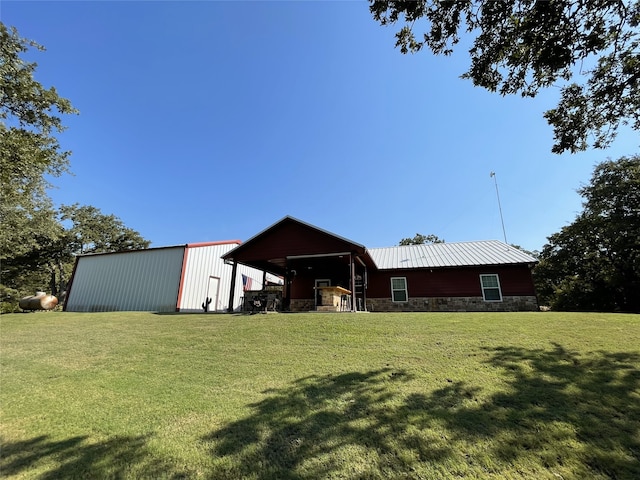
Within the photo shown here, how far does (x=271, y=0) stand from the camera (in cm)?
839

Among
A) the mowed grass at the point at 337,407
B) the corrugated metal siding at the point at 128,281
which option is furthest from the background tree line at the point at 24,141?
the mowed grass at the point at 337,407

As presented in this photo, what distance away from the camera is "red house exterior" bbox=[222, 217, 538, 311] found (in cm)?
1420

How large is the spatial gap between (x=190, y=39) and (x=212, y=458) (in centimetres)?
1359

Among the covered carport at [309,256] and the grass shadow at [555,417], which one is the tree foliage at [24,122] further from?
the grass shadow at [555,417]

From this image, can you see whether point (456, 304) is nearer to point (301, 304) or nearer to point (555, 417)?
point (301, 304)

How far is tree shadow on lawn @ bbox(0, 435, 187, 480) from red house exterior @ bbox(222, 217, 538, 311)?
10.0 metres

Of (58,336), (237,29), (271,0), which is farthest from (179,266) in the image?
(271,0)

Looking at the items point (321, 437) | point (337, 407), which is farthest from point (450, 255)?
point (321, 437)

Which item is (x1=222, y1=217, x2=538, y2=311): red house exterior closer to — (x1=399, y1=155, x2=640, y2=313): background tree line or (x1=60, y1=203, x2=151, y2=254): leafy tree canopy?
(x1=399, y1=155, x2=640, y2=313): background tree line

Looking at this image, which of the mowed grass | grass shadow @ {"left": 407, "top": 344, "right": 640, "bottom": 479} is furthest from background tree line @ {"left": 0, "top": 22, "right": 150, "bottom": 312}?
grass shadow @ {"left": 407, "top": 344, "right": 640, "bottom": 479}

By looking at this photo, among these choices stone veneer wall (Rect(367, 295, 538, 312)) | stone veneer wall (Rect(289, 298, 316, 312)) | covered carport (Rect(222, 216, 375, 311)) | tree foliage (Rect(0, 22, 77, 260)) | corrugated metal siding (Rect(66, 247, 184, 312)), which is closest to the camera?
tree foliage (Rect(0, 22, 77, 260))

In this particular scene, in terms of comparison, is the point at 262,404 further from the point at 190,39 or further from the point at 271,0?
the point at 190,39

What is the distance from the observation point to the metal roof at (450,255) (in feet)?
51.5

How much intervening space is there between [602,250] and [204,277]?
30021mm
